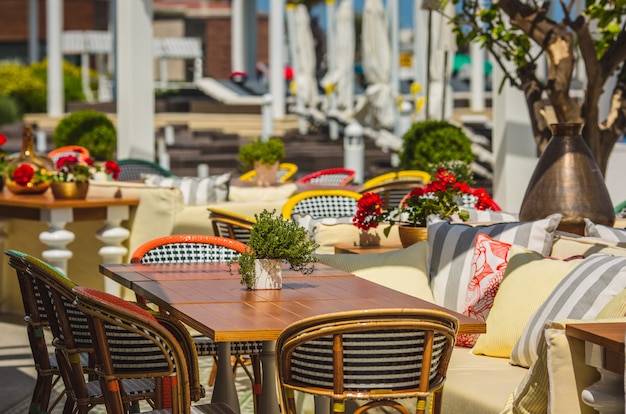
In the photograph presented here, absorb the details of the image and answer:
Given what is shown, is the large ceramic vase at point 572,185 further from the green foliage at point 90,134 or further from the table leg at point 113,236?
the green foliage at point 90,134

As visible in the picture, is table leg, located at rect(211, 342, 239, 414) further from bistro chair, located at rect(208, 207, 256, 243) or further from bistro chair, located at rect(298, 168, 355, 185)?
bistro chair, located at rect(298, 168, 355, 185)

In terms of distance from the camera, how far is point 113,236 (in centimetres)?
730

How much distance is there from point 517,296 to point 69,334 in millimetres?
1570

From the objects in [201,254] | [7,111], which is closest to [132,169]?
[201,254]

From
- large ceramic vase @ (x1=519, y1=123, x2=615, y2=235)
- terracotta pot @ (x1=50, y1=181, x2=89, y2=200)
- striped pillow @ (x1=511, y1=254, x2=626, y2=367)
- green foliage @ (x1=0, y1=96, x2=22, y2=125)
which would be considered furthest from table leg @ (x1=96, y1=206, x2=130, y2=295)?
green foliage @ (x1=0, y1=96, x2=22, y2=125)

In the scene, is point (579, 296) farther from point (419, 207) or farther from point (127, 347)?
point (419, 207)

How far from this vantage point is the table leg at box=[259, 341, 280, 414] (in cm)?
372

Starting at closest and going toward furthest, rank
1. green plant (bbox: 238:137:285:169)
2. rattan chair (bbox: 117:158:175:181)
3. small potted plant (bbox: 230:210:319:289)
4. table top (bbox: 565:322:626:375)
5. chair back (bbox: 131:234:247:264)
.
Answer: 1. table top (bbox: 565:322:626:375)
2. small potted plant (bbox: 230:210:319:289)
3. chair back (bbox: 131:234:247:264)
4. green plant (bbox: 238:137:285:169)
5. rattan chair (bbox: 117:158:175:181)

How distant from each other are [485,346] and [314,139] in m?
16.5

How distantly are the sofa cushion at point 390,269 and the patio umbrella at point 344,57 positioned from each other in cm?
1550

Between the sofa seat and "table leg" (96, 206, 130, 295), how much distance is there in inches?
143

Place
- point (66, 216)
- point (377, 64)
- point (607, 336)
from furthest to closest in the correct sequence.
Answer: point (377, 64) < point (66, 216) < point (607, 336)

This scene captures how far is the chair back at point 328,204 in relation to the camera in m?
6.77

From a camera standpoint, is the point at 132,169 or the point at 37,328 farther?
the point at 132,169
